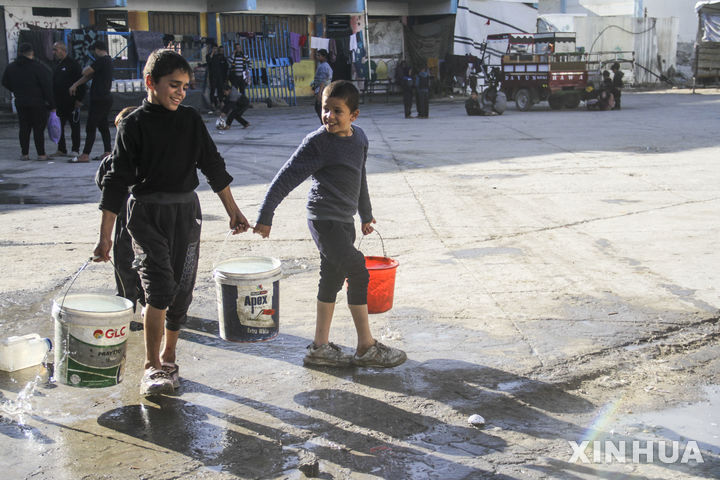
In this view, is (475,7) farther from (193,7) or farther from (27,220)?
(27,220)

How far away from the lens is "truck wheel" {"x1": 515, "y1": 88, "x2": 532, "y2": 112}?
2333cm

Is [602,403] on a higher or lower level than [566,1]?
lower

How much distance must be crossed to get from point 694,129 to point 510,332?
1342cm

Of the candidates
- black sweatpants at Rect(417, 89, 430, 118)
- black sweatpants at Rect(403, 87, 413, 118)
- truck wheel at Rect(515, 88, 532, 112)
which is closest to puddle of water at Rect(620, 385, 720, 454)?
black sweatpants at Rect(417, 89, 430, 118)

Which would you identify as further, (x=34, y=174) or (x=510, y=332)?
(x=34, y=174)

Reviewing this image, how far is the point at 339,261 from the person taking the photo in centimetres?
423

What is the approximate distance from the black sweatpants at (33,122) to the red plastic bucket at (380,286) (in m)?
9.47

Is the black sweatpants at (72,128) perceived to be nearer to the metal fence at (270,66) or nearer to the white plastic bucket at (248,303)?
the white plastic bucket at (248,303)

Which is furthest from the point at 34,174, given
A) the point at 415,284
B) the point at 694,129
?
the point at 694,129

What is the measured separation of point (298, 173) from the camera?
418 centimetres

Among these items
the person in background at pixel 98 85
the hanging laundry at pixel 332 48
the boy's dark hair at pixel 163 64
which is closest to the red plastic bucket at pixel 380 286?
the boy's dark hair at pixel 163 64

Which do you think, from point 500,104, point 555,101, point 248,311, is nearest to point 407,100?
point 500,104

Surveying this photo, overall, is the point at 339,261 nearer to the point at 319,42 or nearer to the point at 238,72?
the point at 238,72

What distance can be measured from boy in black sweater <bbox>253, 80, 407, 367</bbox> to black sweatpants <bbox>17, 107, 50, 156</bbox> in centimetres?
952
